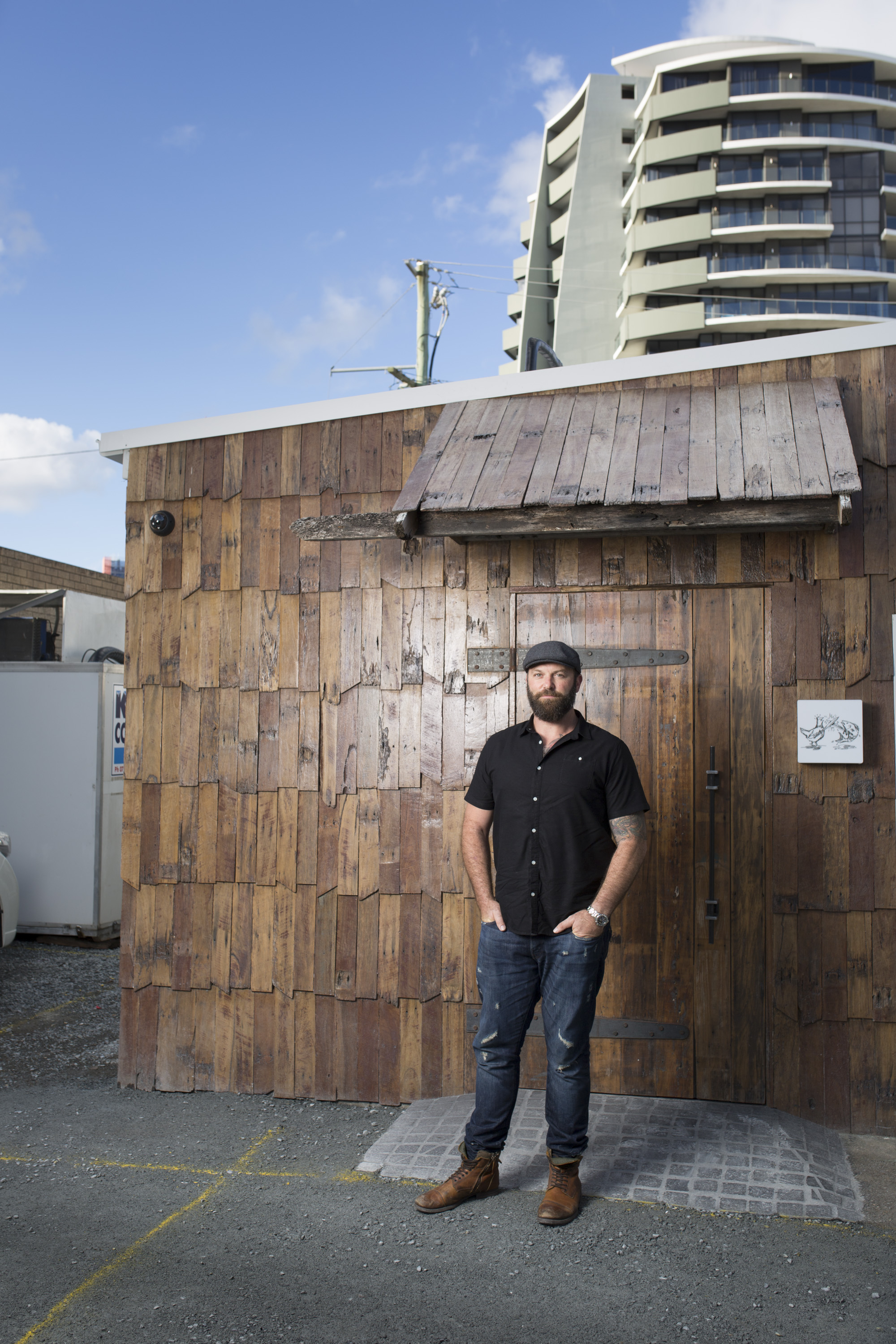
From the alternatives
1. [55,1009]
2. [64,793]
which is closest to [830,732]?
[55,1009]

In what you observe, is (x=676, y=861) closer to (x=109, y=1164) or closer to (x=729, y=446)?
(x=729, y=446)

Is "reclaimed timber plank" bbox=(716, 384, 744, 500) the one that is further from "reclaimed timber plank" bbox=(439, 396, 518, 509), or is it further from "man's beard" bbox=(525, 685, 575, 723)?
"man's beard" bbox=(525, 685, 575, 723)

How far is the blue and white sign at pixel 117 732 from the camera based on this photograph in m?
8.55

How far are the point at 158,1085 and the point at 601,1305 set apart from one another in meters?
2.69

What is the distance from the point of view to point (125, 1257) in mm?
3131

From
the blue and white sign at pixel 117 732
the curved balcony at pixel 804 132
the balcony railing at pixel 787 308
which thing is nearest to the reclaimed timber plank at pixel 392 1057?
the blue and white sign at pixel 117 732

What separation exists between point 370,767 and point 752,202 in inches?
1985

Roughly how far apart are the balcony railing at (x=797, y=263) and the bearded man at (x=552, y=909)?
157ft

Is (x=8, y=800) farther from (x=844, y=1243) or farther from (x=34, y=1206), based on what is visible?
(x=844, y=1243)

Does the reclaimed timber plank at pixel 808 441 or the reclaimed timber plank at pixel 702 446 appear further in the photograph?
the reclaimed timber plank at pixel 702 446

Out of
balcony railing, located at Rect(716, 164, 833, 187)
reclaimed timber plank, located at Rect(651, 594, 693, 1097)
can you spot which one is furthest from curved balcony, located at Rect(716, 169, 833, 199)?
reclaimed timber plank, located at Rect(651, 594, 693, 1097)

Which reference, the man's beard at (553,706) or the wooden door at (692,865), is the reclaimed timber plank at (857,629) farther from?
the man's beard at (553,706)

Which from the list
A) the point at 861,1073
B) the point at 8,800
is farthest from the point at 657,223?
the point at 861,1073

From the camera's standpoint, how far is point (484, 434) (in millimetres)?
4453
